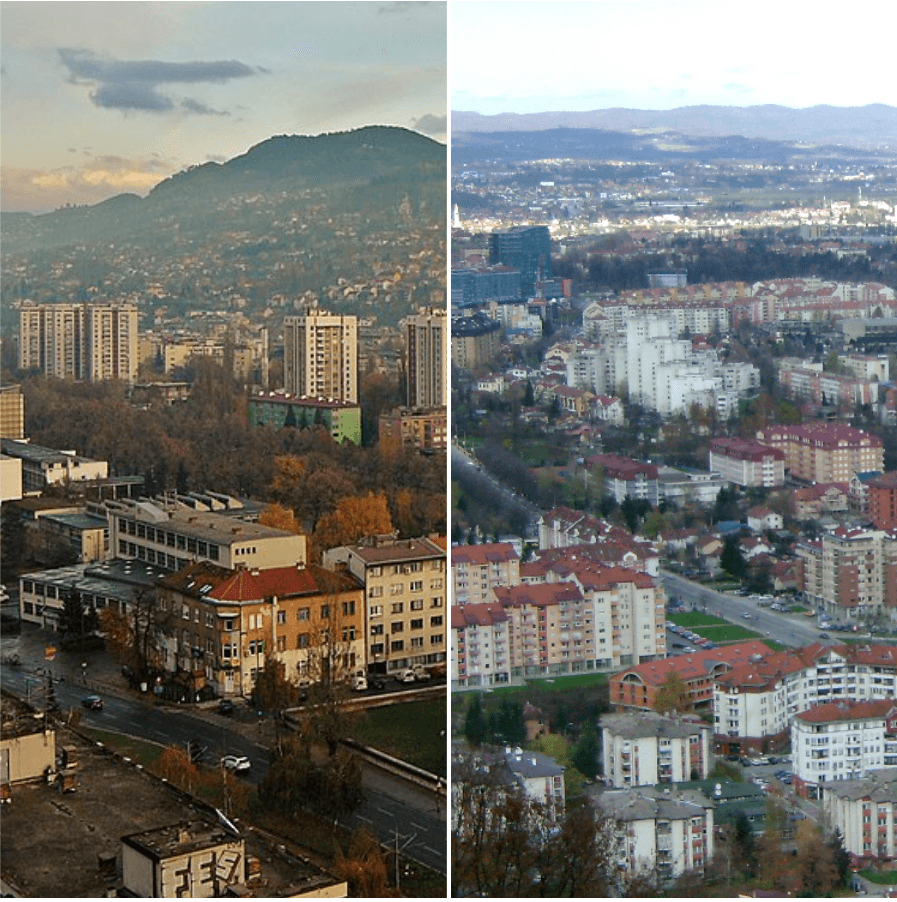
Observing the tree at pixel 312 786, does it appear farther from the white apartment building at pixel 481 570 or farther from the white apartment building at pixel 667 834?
the white apartment building at pixel 667 834

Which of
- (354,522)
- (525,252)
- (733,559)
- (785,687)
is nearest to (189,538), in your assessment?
(354,522)

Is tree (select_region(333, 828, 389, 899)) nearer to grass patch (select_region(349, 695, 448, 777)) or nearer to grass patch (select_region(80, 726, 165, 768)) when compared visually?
grass patch (select_region(349, 695, 448, 777))

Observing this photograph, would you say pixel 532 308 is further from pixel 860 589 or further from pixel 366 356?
pixel 860 589

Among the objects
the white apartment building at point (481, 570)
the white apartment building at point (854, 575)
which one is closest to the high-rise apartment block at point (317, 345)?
the white apartment building at point (481, 570)

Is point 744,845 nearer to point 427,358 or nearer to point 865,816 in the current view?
point 865,816

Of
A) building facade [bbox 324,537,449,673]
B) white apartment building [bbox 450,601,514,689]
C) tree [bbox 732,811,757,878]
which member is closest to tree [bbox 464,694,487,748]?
white apartment building [bbox 450,601,514,689]

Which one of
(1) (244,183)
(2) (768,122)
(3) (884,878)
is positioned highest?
(2) (768,122)
